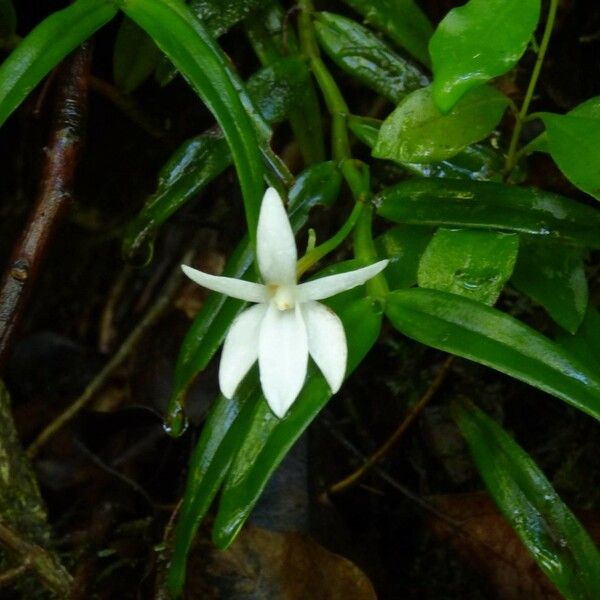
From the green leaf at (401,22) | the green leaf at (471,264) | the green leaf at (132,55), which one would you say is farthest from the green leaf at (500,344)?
the green leaf at (132,55)

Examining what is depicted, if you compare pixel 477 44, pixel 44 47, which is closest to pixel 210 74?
pixel 44 47

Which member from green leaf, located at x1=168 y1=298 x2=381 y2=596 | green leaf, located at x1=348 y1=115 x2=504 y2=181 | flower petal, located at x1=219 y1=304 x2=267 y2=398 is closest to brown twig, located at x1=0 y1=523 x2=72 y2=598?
green leaf, located at x1=168 y1=298 x2=381 y2=596

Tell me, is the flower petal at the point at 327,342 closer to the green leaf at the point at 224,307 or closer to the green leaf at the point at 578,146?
the green leaf at the point at 224,307

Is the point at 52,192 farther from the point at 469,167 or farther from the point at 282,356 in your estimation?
the point at 469,167

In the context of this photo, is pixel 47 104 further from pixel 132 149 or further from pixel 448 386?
pixel 448 386

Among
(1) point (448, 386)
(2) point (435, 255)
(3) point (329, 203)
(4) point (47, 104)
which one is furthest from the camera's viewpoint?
(1) point (448, 386)

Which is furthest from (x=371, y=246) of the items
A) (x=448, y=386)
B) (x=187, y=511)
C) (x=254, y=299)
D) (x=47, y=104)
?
(x=47, y=104)
